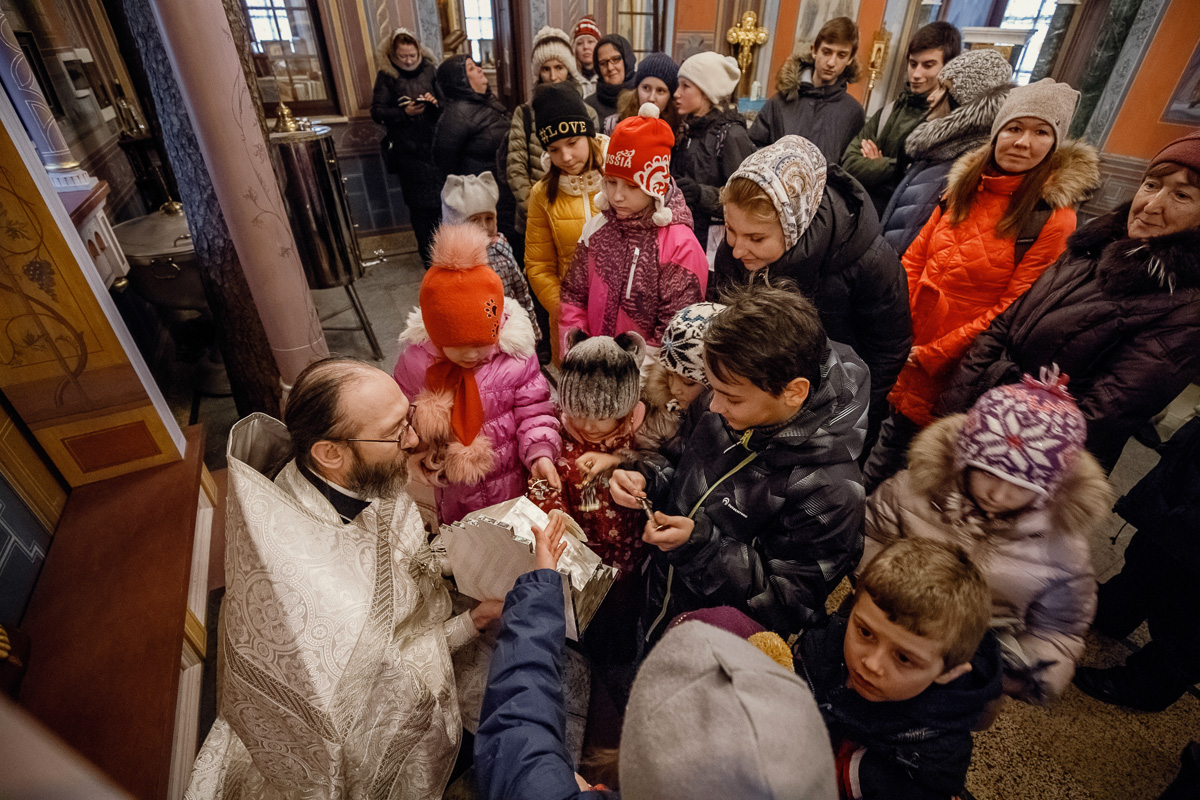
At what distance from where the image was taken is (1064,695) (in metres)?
2.21

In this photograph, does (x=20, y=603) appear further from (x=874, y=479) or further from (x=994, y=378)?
(x=994, y=378)

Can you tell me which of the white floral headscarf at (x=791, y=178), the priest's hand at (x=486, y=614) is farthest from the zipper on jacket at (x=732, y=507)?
the white floral headscarf at (x=791, y=178)

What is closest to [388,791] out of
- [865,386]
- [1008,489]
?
[865,386]

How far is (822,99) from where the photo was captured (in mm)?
3609

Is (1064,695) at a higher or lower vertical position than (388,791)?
lower

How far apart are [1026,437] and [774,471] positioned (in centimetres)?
63

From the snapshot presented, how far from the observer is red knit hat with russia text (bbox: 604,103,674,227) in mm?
2139

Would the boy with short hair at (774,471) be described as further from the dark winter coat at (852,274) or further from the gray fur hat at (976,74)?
the gray fur hat at (976,74)

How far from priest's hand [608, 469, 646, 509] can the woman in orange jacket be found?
1.53 m

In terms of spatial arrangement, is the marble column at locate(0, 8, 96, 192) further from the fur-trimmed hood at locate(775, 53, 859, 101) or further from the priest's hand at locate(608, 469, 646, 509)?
the fur-trimmed hood at locate(775, 53, 859, 101)

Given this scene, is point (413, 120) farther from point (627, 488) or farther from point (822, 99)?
point (627, 488)

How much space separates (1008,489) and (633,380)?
3.53 feet

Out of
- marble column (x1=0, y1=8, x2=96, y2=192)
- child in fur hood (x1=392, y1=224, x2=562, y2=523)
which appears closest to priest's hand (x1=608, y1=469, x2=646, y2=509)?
child in fur hood (x1=392, y1=224, x2=562, y2=523)

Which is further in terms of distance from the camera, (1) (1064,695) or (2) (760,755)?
(1) (1064,695)
